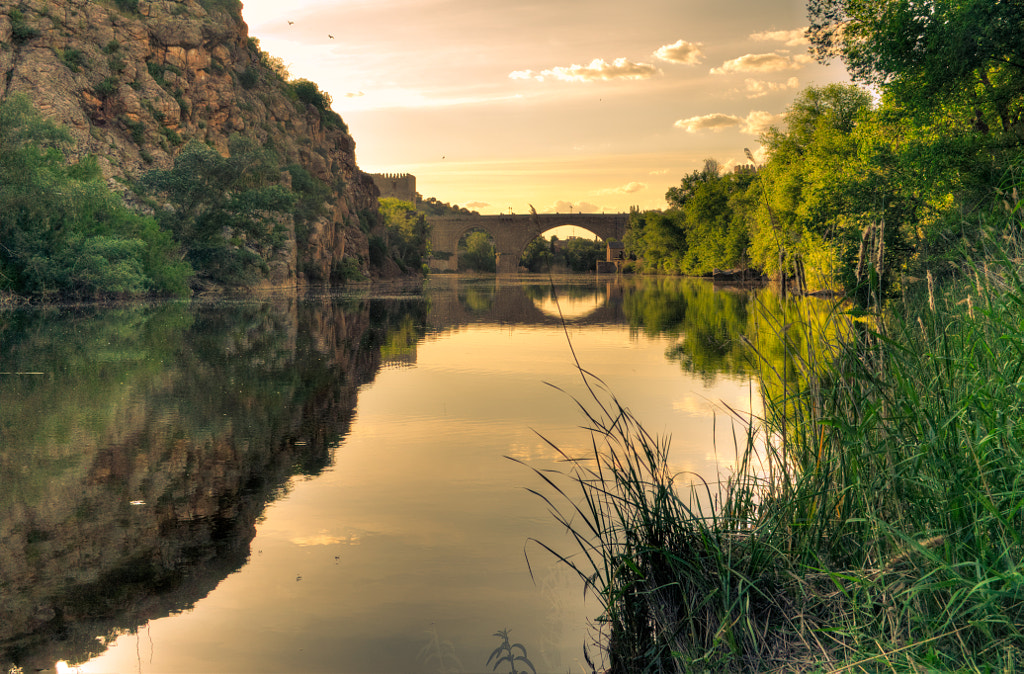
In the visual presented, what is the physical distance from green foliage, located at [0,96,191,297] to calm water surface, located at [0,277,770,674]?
17926 millimetres

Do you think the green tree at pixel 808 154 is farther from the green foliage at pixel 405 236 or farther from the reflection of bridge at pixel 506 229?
the reflection of bridge at pixel 506 229

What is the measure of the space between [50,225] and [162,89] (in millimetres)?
27432

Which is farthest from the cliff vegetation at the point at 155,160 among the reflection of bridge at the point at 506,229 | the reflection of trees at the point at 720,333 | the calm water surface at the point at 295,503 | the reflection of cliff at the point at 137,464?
the reflection of bridge at the point at 506,229

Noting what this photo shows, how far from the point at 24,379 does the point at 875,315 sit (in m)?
13.0

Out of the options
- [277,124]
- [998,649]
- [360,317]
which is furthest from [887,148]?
[277,124]

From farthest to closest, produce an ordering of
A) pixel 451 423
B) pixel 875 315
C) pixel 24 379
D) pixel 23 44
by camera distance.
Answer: pixel 23 44 → pixel 24 379 → pixel 451 423 → pixel 875 315

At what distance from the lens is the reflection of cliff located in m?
4.80

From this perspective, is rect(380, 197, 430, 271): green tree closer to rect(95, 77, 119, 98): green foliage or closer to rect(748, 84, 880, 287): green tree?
rect(95, 77, 119, 98): green foliage

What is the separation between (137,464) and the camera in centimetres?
801

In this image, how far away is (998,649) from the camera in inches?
118

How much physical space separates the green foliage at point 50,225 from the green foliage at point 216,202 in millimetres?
9475

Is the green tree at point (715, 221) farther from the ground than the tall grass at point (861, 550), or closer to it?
farther from the ground

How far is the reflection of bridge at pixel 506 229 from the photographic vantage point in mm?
129250

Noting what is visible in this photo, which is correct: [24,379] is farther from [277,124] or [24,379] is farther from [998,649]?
[277,124]
